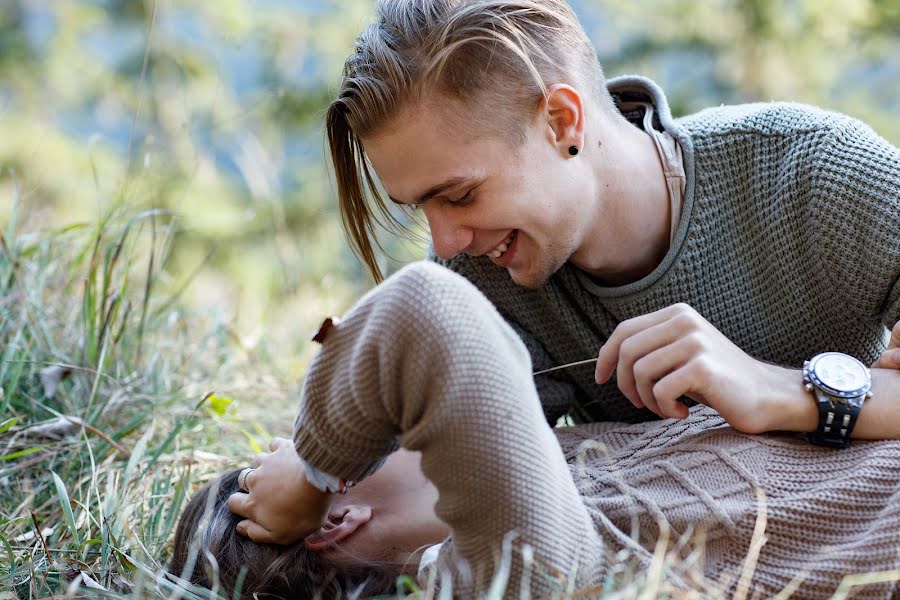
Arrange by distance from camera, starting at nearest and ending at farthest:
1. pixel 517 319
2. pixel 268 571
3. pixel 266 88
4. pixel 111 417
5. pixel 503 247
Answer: pixel 268 571, pixel 503 247, pixel 517 319, pixel 111 417, pixel 266 88

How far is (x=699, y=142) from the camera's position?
1.93 meters

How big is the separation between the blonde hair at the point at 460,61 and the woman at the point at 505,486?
528 millimetres

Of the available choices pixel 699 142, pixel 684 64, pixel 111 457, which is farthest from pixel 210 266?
pixel 699 142

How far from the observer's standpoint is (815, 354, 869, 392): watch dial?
1514 millimetres

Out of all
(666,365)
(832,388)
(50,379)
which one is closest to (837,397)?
(832,388)

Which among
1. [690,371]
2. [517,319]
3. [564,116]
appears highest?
[564,116]

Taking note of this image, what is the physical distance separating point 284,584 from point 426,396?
0.54 meters

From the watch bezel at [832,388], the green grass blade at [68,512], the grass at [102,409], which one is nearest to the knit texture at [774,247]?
the watch bezel at [832,388]

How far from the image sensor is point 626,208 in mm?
1901

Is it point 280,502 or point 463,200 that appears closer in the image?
point 280,502

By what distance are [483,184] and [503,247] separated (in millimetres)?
155

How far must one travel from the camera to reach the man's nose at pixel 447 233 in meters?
1.75

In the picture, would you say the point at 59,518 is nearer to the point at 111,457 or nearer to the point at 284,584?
the point at 111,457

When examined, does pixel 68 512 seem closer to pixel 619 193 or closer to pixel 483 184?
pixel 483 184
